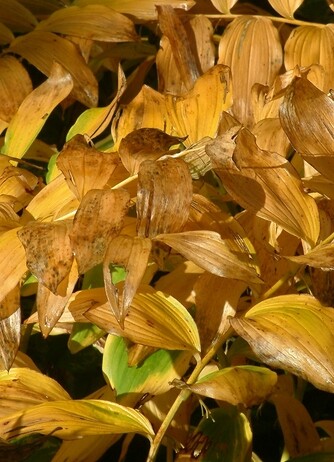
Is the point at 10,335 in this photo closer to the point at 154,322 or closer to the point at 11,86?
the point at 154,322

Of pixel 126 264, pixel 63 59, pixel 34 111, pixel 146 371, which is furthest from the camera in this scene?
pixel 63 59

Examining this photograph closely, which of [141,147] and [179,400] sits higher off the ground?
[141,147]

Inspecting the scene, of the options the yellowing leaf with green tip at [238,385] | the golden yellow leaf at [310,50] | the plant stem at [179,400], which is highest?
the golden yellow leaf at [310,50]

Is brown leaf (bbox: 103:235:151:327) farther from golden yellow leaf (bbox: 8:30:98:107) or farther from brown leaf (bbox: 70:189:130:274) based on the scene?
golden yellow leaf (bbox: 8:30:98:107)

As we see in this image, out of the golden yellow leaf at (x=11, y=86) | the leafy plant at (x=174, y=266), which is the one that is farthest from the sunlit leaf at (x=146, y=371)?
the golden yellow leaf at (x=11, y=86)

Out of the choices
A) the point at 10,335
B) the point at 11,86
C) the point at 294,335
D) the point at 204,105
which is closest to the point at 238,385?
the point at 294,335

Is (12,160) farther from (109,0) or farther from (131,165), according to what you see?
(109,0)

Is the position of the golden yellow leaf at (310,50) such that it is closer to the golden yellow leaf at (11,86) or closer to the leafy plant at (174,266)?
the leafy plant at (174,266)
